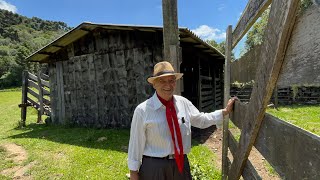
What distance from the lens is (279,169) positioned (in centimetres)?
171

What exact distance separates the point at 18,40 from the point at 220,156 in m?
141

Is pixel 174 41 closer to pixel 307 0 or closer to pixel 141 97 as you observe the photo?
pixel 307 0

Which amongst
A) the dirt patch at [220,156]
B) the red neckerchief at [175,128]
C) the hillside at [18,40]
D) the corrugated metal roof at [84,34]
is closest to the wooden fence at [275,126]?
the red neckerchief at [175,128]

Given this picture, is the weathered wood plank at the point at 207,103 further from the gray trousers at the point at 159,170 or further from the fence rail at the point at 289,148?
the fence rail at the point at 289,148

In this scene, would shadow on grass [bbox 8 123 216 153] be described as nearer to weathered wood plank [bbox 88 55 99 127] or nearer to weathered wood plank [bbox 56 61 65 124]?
weathered wood plank [bbox 88 55 99 127]

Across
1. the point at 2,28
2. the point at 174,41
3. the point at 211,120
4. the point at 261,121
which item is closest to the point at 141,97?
the point at 174,41

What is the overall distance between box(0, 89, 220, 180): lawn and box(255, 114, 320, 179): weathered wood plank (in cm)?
332

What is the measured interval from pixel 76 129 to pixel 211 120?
29.0ft

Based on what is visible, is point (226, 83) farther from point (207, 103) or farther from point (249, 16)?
point (207, 103)

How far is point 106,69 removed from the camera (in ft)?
34.8

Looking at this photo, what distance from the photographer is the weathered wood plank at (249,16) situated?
220cm

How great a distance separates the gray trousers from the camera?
2.94m

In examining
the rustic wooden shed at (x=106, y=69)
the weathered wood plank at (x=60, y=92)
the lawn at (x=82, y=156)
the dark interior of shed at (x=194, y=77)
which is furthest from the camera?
the weathered wood plank at (x=60, y=92)

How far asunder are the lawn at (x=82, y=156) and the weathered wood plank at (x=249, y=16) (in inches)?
105
